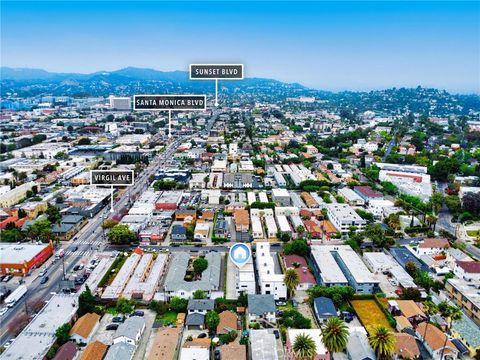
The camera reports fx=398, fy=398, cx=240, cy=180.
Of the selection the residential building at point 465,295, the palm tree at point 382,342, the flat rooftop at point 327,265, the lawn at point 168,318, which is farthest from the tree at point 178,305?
the residential building at point 465,295

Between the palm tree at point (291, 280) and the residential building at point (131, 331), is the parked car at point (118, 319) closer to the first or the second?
the residential building at point (131, 331)

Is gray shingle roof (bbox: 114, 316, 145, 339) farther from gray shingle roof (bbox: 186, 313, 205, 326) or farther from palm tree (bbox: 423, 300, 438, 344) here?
palm tree (bbox: 423, 300, 438, 344)

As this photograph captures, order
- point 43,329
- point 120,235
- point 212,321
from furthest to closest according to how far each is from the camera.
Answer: point 120,235, point 212,321, point 43,329

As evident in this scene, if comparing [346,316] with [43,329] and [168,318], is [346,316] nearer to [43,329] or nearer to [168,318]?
[168,318]

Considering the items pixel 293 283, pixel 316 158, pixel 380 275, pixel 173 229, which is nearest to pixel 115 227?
pixel 173 229

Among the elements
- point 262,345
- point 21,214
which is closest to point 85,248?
point 21,214

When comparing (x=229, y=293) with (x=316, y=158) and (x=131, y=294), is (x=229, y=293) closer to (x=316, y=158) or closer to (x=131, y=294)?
(x=131, y=294)
